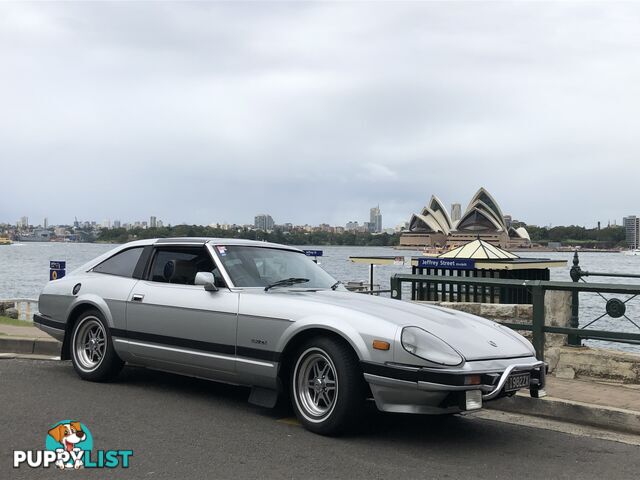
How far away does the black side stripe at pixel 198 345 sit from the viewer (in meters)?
6.11

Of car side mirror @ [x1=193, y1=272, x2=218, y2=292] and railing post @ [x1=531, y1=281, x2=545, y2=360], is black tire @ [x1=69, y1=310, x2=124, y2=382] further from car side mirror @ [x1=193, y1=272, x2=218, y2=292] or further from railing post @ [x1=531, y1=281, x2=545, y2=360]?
railing post @ [x1=531, y1=281, x2=545, y2=360]

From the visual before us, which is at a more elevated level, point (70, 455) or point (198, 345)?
point (198, 345)

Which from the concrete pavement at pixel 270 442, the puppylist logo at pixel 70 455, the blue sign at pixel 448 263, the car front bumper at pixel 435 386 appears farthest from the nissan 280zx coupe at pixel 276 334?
the blue sign at pixel 448 263

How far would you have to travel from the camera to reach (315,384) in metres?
5.84

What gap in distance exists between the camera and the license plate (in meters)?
5.51

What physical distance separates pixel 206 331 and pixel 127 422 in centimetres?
106

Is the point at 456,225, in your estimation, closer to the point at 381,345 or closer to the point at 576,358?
the point at 576,358

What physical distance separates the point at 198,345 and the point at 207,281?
1.97 ft

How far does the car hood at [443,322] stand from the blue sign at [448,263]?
21.6 feet

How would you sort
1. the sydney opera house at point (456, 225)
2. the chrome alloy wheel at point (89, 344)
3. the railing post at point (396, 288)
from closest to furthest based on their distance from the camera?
the chrome alloy wheel at point (89, 344) → the railing post at point (396, 288) → the sydney opera house at point (456, 225)

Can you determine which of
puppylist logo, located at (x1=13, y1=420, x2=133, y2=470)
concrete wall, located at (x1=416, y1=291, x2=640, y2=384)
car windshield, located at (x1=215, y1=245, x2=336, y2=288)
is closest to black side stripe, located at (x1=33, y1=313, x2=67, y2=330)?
car windshield, located at (x1=215, y1=245, x2=336, y2=288)

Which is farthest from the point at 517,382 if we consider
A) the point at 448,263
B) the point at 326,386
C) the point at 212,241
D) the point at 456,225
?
the point at 456,225

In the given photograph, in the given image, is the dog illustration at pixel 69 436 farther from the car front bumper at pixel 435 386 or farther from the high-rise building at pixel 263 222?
the high-rise building at pixel 263 222

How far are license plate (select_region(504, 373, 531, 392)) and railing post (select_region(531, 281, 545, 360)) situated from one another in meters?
2.46
